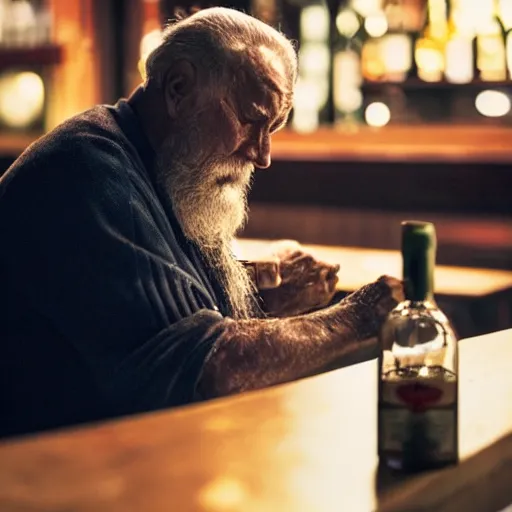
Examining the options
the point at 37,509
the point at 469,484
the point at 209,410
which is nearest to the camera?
the point at 37,509

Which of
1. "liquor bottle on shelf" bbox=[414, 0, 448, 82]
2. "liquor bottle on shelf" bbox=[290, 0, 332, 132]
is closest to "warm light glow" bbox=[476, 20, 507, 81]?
"liquor bottle on shelf" bbox=[414, 0, 448, 82]

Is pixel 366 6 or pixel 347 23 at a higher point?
pixel 366 6

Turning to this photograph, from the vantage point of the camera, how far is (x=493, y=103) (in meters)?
7.71

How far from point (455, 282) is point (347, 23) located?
4.64 m

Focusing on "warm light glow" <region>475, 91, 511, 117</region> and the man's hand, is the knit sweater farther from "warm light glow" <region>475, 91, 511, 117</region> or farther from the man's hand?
"warm light glow" <region>475, 91, 511, 117</region>

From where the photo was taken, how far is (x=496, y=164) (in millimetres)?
6371

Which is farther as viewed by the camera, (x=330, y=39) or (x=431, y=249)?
(x=330, y=39)

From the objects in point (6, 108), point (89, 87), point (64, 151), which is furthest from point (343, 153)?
point (64, 151)

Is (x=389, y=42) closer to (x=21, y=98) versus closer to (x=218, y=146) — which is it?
(x=21, y=98)

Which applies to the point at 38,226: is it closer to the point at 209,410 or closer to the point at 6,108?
the point at 209,410

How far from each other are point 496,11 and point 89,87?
356 cm

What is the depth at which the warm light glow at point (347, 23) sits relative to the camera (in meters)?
7.74

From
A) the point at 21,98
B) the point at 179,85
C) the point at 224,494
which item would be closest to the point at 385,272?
the point at 179,85

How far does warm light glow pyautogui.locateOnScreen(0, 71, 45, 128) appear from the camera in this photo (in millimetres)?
9531
